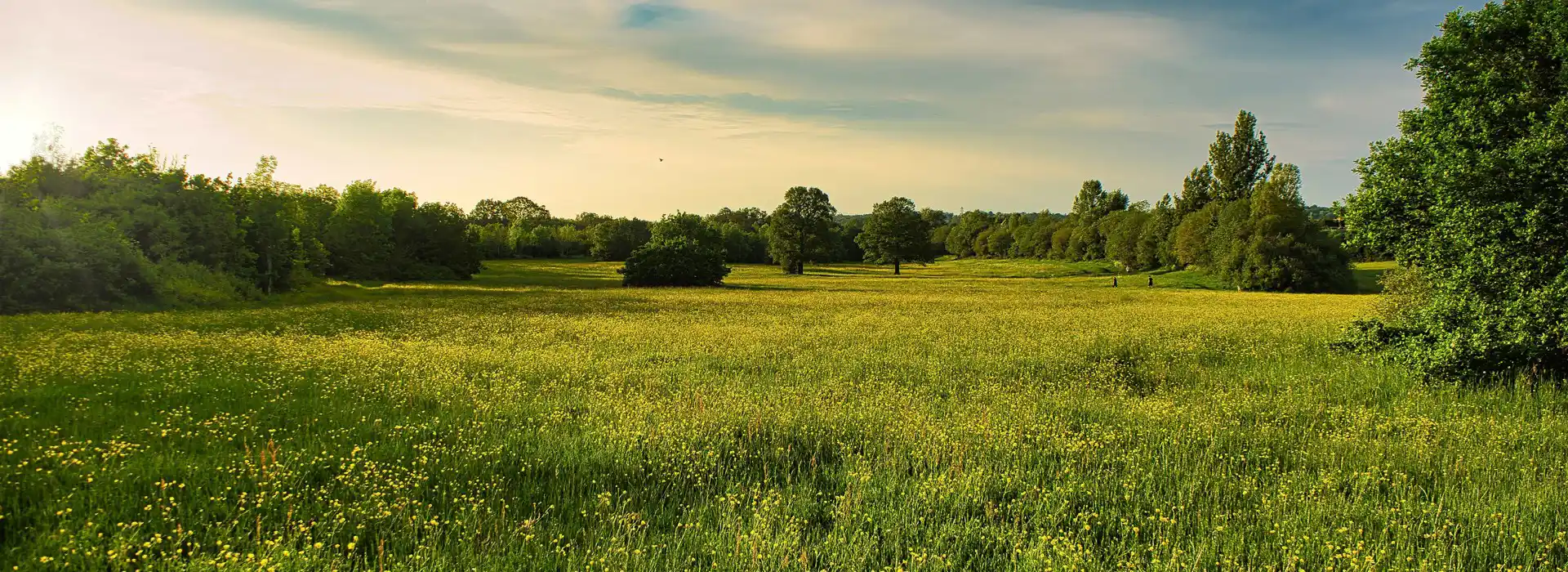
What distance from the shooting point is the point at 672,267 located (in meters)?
55.7

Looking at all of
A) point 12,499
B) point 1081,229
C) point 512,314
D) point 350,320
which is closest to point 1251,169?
point 1081,229

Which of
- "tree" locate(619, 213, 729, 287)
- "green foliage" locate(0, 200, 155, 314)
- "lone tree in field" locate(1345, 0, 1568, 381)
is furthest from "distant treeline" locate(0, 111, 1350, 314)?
"lone tree in field" locate(1345, 0, 1568, 381)

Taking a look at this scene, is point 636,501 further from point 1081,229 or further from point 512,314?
point 1081,229

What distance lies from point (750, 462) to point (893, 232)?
78.9 m

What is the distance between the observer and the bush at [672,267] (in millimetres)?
55625

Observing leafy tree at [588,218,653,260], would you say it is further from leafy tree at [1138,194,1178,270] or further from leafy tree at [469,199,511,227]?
leafy tree at [1138,194,1178,270]

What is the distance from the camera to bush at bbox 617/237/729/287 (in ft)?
182

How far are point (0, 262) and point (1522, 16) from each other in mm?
40212

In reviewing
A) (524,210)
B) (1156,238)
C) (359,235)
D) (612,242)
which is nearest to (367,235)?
(359,235)

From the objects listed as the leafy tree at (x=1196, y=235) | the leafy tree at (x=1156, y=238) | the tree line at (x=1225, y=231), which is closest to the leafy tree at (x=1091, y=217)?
the tree line at (x=1225, y=231)

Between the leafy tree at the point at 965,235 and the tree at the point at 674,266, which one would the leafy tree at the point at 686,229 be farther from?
the leafy tree at the point at 965,235

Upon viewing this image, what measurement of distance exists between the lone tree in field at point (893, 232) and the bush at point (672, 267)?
109 ft

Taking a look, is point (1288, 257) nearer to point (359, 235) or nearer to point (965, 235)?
point (359, 235)

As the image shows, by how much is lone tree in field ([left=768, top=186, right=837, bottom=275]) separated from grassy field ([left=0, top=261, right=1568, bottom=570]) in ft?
209
